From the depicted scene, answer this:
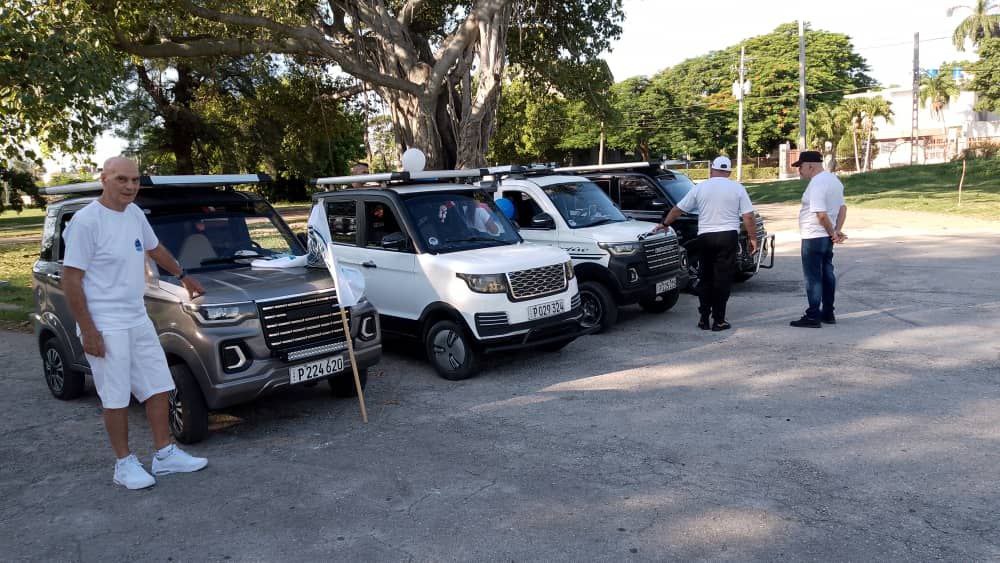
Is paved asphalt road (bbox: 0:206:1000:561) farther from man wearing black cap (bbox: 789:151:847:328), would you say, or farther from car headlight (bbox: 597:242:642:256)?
car headlight (bbox: 597:242:642:256)

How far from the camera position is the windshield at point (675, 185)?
37.6ft

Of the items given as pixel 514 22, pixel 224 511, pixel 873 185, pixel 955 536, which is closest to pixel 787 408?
pixel 955 536

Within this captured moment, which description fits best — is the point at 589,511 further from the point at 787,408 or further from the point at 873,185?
the point at 873,185

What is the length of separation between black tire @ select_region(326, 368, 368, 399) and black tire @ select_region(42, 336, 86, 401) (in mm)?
2261

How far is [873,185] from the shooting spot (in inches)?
1422

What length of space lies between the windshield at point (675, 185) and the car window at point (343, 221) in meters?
5.00

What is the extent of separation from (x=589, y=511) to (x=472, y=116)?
14.1 metres

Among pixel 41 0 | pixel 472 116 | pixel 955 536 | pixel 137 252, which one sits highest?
pixel 41 0

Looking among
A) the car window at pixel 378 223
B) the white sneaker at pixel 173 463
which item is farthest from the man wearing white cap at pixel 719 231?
the white sneaker at pixel 173 463

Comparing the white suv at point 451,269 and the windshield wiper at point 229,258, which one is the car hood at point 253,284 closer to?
the windshield wiper at point 229,258

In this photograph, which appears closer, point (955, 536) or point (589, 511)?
point (955, 536)

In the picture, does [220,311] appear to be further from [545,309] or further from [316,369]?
[545,309]

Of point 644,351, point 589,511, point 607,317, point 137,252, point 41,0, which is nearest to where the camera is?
point 589,511

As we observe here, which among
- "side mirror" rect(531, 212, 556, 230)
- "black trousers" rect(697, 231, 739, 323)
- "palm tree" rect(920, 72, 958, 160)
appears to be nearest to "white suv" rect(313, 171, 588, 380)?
"side mirror" rect(531, 212, 556, 230)
